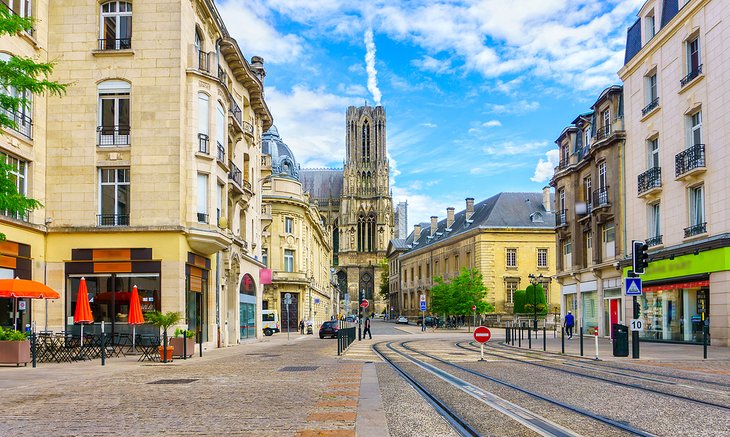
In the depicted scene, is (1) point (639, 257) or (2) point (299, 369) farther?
(1) point (639, 257)

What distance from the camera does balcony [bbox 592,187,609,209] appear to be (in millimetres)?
39406

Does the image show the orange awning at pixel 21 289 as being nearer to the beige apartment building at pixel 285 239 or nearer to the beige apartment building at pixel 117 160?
the beige apartment building at pixel 117 160

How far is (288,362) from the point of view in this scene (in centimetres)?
2169

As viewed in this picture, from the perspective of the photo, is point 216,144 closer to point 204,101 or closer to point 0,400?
point 204,101

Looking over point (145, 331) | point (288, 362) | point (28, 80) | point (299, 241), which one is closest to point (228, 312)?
point (145, 331)

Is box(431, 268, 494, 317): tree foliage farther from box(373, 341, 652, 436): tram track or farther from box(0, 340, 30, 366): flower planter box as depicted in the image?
box(0, 340, 30, 366): flower planter box

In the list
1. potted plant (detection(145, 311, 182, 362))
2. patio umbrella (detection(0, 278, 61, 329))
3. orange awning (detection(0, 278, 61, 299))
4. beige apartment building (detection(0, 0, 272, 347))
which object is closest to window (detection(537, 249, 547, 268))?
beige apartment building (detection(0, 0, 272, 347))

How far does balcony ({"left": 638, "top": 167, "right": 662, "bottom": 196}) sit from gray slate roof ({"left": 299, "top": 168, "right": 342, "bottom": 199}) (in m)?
135

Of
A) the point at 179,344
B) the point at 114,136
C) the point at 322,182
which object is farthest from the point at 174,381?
the point at 322,182

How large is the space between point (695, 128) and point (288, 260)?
39.9m

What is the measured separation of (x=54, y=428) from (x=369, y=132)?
517 ft

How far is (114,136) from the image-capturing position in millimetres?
26812

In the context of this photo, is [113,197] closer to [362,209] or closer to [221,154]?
[221,154]

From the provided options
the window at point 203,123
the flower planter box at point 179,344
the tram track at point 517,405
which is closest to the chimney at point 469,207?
the window at point 203,123
